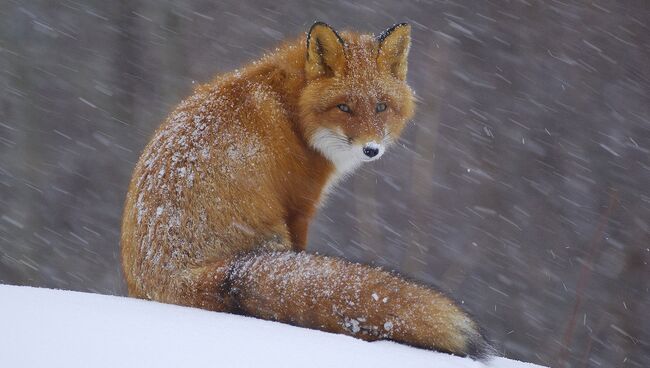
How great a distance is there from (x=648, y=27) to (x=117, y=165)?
7887 millimetres

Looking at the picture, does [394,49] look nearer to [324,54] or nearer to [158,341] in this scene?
[324,54]

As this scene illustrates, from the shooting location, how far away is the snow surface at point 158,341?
1.91 meters

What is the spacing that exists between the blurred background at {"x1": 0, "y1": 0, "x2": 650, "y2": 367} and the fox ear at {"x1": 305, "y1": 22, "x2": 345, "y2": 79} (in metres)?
5.27

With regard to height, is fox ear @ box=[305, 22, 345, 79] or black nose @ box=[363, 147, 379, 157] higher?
fox ear @ box=[305, 22, 345, 79]

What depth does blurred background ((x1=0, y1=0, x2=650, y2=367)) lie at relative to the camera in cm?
896

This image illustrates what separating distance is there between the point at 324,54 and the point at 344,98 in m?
0.29

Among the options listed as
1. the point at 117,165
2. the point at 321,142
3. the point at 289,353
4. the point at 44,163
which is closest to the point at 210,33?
the point at 117,165

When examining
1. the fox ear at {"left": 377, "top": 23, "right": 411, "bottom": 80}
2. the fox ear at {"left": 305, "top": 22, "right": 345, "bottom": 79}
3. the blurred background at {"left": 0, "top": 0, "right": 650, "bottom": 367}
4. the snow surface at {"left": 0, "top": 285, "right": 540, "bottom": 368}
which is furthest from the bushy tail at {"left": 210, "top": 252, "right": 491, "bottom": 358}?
the blurred background at {"left": 0, "top": 0, "right": 650, "bottom": 367}

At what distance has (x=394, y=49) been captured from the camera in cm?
388

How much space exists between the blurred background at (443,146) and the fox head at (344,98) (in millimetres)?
5203

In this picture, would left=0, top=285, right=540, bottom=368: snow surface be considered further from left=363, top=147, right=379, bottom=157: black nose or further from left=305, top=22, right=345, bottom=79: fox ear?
left=305, top=22, right=345, bottom=79: fox ear

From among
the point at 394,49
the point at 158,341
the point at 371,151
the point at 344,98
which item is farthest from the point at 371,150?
the point at 158,341

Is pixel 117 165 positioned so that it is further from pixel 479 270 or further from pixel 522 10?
pixel 522 10

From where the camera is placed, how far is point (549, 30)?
30.0 feet
